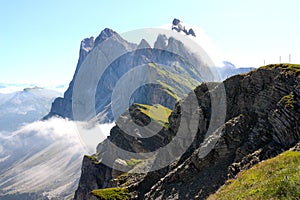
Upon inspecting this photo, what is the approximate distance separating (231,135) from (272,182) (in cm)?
3162

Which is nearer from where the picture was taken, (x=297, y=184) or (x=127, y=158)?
(x=297, y=184)

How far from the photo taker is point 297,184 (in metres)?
31.6

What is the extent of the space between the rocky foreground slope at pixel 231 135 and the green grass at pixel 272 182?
10.2 meters

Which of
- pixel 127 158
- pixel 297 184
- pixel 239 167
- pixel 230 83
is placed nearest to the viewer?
pixel 297 184

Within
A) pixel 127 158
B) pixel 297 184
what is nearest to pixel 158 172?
pixel 297 184

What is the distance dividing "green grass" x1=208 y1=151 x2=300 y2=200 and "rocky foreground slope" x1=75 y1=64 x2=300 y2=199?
1019cm

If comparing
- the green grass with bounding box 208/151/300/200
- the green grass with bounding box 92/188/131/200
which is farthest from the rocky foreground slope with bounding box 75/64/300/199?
the green grass with bounding box 208/151/300/200

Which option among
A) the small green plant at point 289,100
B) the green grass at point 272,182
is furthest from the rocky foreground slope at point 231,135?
the green grass at point 272,182

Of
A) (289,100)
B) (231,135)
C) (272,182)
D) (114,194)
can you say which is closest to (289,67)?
(289,100)

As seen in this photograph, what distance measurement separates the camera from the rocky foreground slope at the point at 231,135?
5581 cm

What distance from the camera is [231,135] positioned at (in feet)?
220

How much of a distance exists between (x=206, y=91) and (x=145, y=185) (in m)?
29.7

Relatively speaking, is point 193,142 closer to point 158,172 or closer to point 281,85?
point 158,172

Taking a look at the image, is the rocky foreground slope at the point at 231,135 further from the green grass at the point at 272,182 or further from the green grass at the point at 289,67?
the green grass at the point at 272,182
